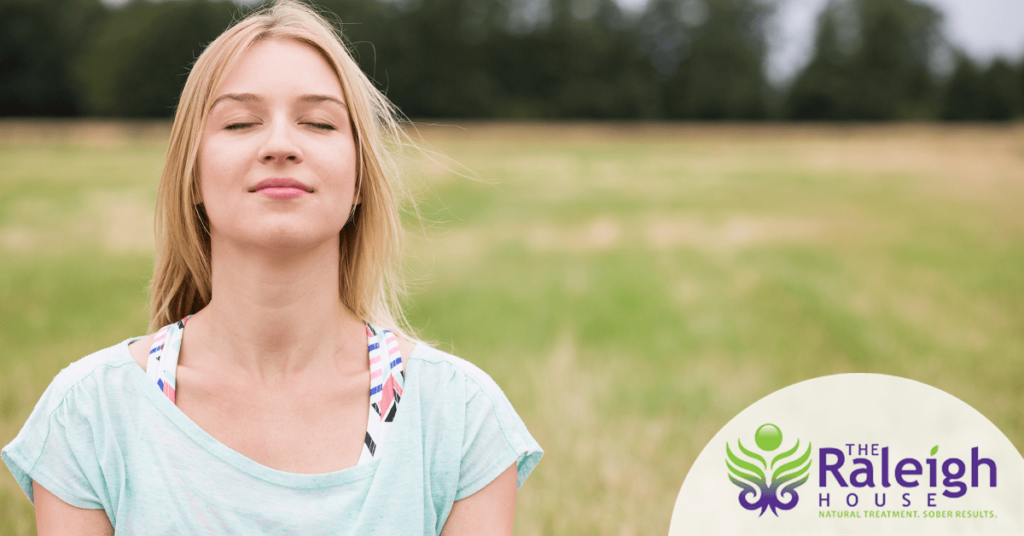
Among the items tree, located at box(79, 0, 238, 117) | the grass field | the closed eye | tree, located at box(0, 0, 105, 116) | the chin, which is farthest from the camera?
tree, located at box(0, 0, 105, 116)

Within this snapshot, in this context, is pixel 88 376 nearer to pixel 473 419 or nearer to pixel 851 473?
pixel 473 419

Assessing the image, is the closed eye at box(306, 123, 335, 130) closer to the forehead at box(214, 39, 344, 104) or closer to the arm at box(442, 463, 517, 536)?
the forehead at box(214, 39, 344, 104)

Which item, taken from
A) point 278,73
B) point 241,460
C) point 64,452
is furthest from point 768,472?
point 64,452

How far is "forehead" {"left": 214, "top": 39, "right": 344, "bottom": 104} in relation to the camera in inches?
87.4

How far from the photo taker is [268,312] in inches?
91.7

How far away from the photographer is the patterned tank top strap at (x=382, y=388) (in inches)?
87.5

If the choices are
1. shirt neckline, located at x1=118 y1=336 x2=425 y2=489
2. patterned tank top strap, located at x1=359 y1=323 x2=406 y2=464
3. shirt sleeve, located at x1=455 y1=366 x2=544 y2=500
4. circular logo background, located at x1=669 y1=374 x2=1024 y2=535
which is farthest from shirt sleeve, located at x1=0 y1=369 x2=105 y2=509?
circular logo background, located at x1=669 y1=374 x2=1024 y2=535

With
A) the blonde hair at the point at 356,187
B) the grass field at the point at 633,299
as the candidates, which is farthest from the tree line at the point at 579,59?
the blonde hair at the point at 356,187

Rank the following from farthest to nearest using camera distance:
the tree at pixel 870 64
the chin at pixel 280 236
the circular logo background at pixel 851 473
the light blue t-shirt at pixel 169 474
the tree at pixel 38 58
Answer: the tree at pixel 870 64, the tree at pixel 38 58, the circular logo background at pixel 851 473, the chin at pixel 280 236, the light blue t-shirt at pixel 169 474

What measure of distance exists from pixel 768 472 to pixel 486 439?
1.90 m

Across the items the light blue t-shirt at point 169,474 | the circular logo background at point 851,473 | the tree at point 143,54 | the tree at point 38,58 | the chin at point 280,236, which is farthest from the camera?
the tree at point 38,58

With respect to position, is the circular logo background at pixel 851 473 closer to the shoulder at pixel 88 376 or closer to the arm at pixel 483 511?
the arm at pixel 483 511

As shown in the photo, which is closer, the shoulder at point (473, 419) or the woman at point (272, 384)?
the woman at point (272, 384)

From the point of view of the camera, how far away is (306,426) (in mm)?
2268
